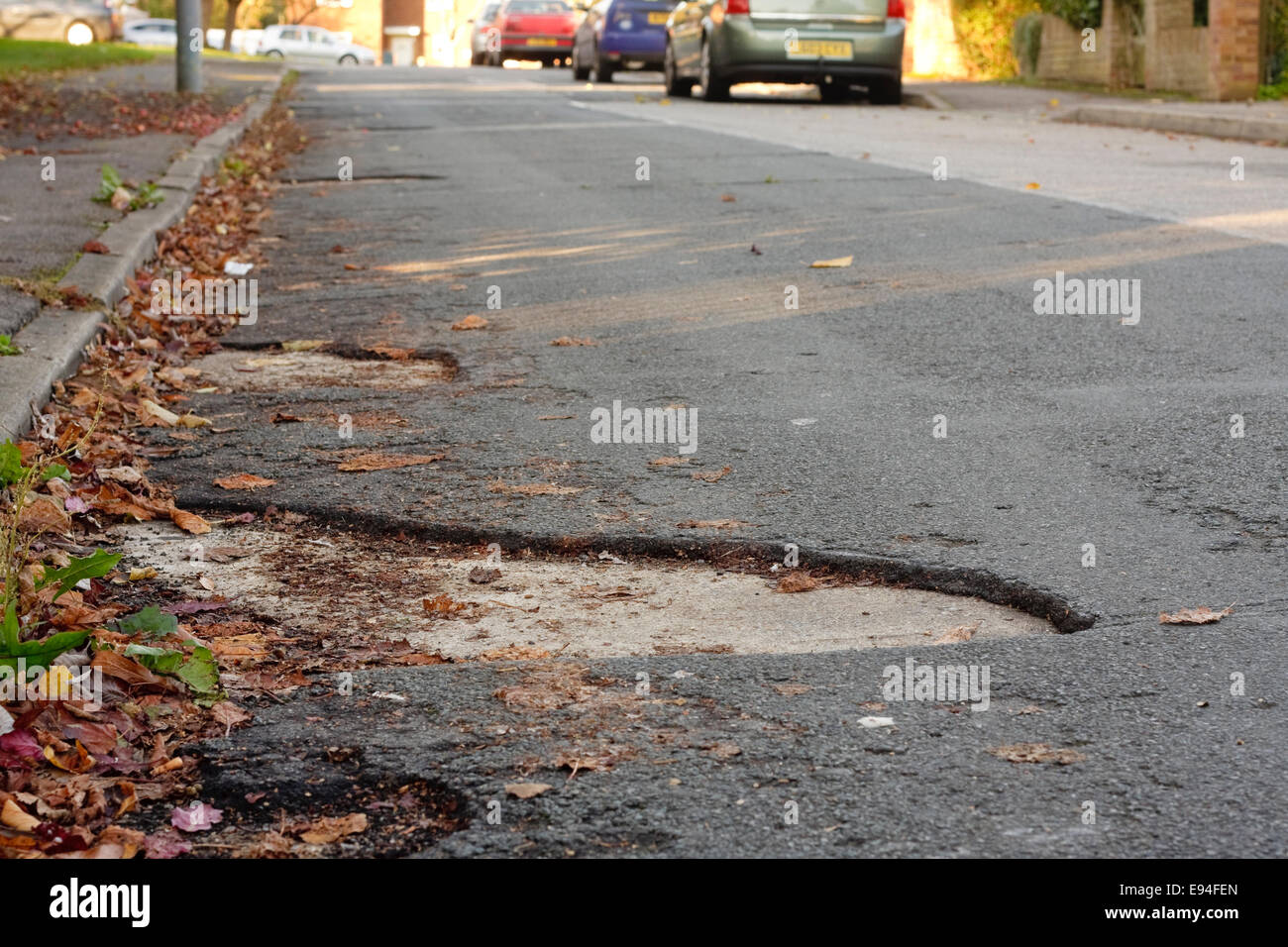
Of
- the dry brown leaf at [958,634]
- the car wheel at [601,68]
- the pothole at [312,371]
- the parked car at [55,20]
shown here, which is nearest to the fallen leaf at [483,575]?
the dry brown leaf at [958,634]

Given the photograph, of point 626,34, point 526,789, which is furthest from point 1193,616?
point 626,34

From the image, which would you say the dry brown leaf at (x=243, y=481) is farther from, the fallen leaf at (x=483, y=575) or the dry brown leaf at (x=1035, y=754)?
the dry brown leaf at (x=1035, y=754)

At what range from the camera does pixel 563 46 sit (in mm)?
33656

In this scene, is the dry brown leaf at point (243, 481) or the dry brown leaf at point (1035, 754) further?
the dry brown leaf at point (243, 481)

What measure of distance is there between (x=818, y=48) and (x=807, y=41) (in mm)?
142

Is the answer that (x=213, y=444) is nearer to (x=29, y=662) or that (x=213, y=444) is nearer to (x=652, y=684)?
(x=29, y=662)

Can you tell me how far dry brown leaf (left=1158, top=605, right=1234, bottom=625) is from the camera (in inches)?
119

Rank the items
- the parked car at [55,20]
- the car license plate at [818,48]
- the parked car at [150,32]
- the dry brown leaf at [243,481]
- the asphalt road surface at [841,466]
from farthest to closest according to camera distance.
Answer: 1. the parked car at [150,32]
2. the parked car at [55,20]
3. the car license plate at [818,48]
4. the dry brown leaf at [243,481]
5. the asphalt road surface at [841,466]

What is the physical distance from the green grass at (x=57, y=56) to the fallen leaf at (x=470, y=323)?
44.4 feet

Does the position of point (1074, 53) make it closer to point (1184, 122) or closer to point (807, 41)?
point (807, 41)

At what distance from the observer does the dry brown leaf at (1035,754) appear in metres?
2.47

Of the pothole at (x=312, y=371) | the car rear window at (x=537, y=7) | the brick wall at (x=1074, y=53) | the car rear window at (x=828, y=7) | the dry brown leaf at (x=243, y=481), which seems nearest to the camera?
the dry brown leaf at (x=243, y=481)
